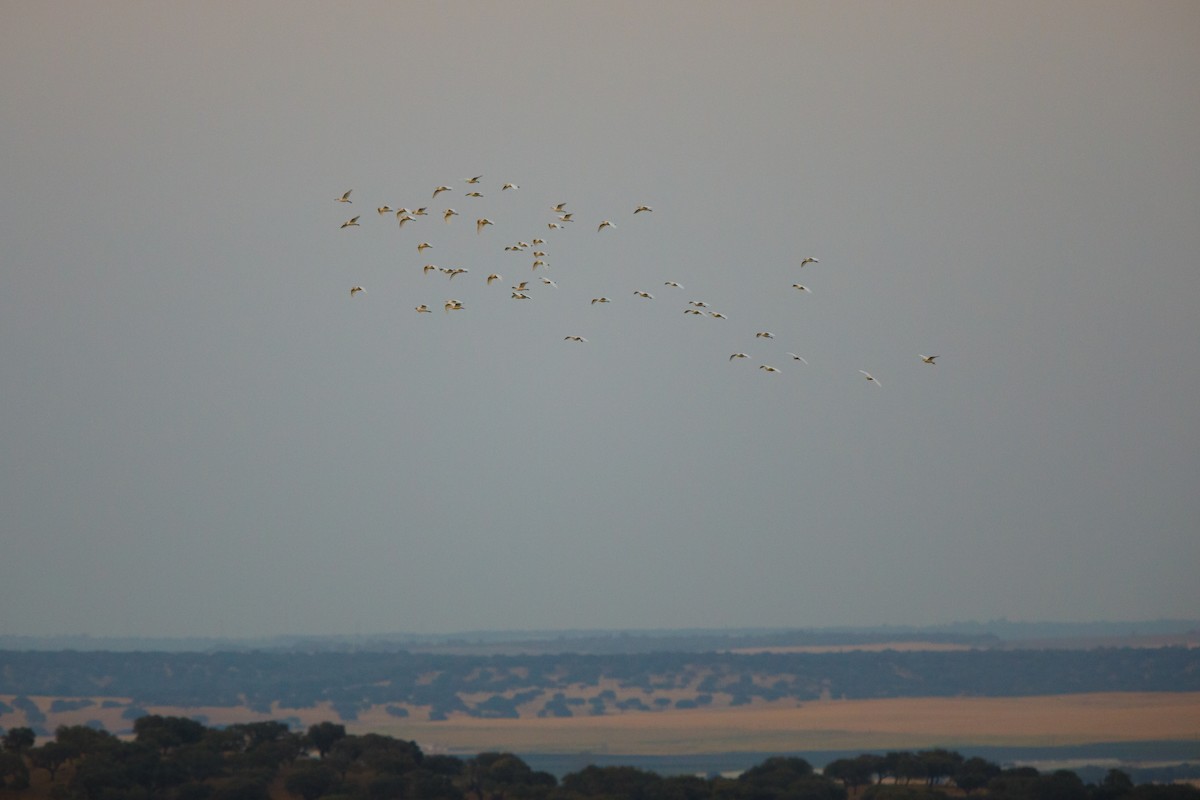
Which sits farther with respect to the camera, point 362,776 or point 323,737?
point 323,737

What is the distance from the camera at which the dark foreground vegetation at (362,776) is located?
74.5 metres

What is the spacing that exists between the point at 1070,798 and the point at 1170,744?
100462 millimetres

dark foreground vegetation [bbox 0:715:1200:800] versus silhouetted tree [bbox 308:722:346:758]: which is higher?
silhouetted tree [bbox 308:722:346:758]

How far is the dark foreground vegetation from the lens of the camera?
244ft

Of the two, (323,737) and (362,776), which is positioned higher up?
(323,737)

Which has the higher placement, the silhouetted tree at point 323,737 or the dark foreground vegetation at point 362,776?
the silhouetted tree at point 323,737

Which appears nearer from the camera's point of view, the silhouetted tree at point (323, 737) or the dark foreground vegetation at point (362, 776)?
the dark foreground vegetation at point (362, 776)

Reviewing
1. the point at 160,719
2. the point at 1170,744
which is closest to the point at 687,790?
the point at 160,719

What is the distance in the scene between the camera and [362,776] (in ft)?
262

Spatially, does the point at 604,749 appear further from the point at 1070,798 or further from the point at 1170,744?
the point at 1070,798

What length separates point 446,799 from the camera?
75.8 meters

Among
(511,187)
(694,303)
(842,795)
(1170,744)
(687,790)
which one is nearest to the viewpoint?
(511,187)

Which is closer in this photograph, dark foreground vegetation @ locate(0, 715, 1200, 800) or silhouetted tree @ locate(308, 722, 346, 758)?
dark foreground vegetation @ locate(0, 715, 1200, 800)

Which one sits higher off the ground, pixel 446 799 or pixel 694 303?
pixel 694 303
